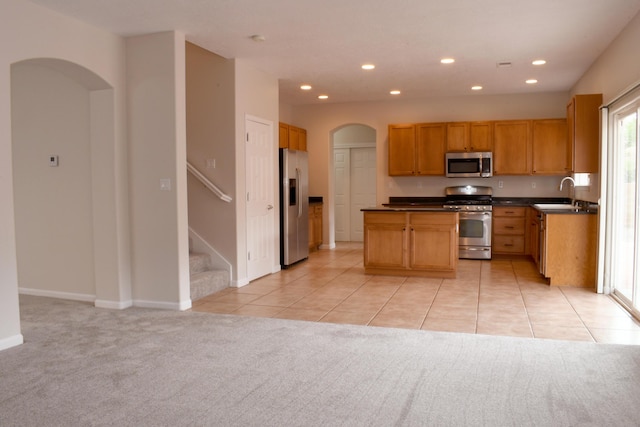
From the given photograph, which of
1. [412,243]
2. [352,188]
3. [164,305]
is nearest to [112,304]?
[164,305]

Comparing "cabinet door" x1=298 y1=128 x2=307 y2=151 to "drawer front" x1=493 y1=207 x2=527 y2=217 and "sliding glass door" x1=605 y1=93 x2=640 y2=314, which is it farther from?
"sliding glass door" x1=605 y1=93 x2=640 y2=314

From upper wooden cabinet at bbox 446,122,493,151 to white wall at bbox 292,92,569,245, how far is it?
0.34 meters

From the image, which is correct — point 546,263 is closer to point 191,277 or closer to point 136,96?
point 191,277

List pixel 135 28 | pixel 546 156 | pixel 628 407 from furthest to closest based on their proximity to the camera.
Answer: pixel 546 156 → pixel 135 28 → pixel 628 407

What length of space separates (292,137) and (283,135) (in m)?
0.46

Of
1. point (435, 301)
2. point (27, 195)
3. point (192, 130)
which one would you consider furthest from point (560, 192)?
point (27, 195)

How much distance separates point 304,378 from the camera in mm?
3162

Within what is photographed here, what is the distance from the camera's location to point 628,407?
272cm

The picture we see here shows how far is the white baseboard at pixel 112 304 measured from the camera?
5031mm

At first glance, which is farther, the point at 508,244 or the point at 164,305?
the point at 508,244

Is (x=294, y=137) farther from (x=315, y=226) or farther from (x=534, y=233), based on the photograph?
(x=534, y=233)

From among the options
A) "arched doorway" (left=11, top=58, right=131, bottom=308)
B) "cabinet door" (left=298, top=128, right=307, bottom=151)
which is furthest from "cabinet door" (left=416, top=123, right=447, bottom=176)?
"arched doorway" (left=11, top=58, right=131, bottom=308)

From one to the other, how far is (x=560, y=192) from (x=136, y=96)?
6.84m

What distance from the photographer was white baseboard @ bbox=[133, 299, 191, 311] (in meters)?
5.00
